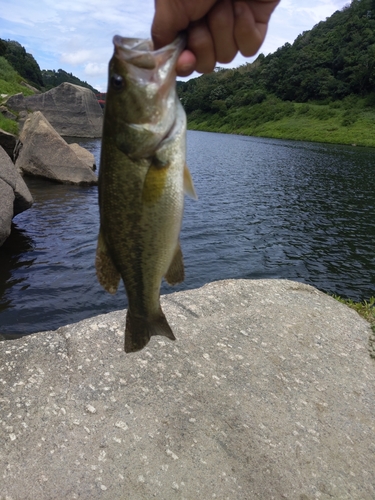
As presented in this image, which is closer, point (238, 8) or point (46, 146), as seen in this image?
point (238, 8)

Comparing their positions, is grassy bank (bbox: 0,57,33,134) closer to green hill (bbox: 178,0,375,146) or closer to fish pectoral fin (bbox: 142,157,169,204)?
fish pectoral fin (bbox: 142,157,169,204)

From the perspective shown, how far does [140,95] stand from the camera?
2113mm

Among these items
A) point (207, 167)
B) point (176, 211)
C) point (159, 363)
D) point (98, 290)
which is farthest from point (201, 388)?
point (207, 167)

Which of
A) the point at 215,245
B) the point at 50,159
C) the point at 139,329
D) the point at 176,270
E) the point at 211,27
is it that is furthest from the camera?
the point at 50,159

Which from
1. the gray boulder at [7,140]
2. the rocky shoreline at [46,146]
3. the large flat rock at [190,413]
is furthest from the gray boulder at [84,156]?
the large flat rock at [190,413]

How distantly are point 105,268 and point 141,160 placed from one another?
2.32 ft

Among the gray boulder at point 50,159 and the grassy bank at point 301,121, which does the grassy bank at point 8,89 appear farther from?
the grassy bank at point 301,121

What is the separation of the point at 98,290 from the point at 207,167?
2534 cm

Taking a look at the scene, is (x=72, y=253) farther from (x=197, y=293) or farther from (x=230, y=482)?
(x=230, y=482)

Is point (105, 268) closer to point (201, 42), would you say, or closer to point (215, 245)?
point (201, 42)

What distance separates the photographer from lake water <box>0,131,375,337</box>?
9906mm

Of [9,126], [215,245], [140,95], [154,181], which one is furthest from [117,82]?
[9,126]

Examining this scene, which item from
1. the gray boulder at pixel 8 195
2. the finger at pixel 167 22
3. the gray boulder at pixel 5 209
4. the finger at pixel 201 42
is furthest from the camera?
the gray boulder at pixel 8 195

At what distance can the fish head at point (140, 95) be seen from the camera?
2074 millimetres
